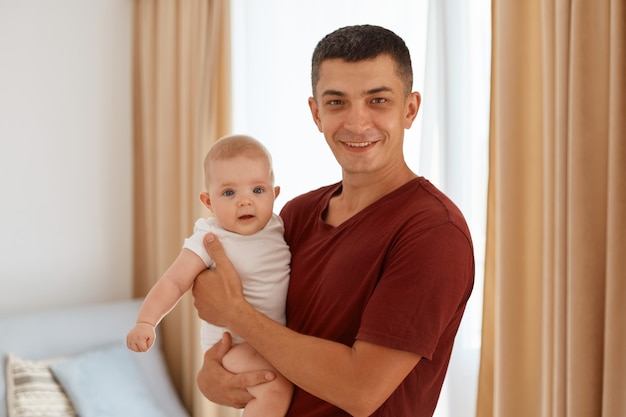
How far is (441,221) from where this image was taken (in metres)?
1.39

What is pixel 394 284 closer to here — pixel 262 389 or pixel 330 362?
pixel 330 362

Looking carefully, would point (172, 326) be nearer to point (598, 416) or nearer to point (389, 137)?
point (598, 416)

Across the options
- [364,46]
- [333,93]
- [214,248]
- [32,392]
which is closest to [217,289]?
[214,248]

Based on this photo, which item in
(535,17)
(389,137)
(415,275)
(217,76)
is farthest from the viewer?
(217,76)

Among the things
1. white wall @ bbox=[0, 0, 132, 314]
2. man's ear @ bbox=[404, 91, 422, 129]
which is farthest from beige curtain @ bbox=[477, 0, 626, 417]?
white wall @ bbox=[0, 0, 132, 314]

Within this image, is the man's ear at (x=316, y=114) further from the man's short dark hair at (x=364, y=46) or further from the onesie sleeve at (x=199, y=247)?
the onesie sleeve at (x=199, y=247)

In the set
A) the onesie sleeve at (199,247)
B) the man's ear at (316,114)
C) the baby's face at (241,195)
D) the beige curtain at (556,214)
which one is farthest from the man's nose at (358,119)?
the beige curtain at (556,214)

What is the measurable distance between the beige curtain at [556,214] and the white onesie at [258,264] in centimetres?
97

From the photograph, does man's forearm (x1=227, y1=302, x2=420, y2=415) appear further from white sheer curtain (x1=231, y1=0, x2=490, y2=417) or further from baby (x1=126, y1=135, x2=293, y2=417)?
white sheer curtain (x1=231, y1=0, x2=490, y2=417)

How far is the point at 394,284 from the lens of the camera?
53.4 inches

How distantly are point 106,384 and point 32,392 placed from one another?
34 centimetres

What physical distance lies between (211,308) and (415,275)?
487 millimetres

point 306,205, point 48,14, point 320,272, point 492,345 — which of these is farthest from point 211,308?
point 48,14

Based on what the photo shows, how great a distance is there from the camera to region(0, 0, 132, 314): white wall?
387 centimetres
